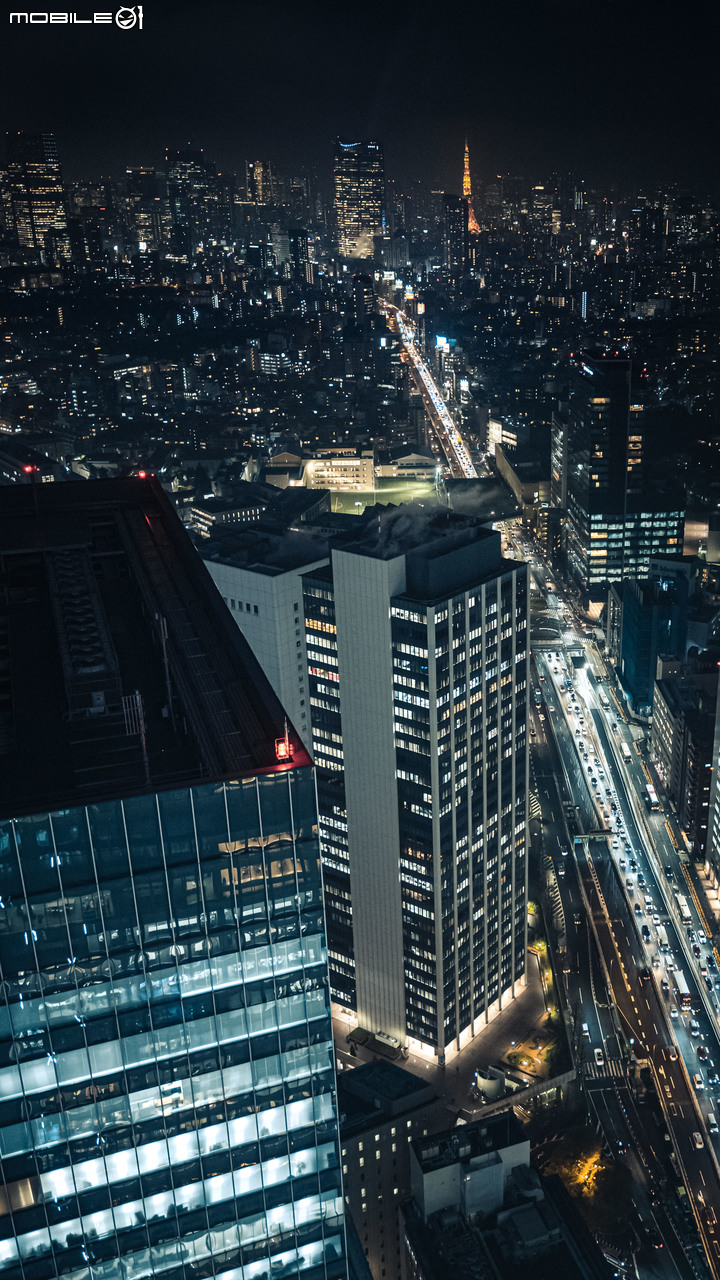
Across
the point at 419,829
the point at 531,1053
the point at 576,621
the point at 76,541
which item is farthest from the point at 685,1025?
the point at 576,621

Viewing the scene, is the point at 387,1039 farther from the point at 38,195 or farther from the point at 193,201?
the point at 193,201

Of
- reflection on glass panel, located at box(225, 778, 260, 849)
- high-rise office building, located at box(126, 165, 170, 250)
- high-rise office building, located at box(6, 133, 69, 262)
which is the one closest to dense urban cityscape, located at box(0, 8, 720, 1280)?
reflection on glass panel, located at box(225, 778, 260, 849)

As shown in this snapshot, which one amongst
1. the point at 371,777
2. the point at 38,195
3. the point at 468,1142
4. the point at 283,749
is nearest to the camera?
the point at 283,749

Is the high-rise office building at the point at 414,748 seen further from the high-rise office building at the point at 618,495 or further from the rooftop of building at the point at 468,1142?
the high-rise office building at the point at 618,495

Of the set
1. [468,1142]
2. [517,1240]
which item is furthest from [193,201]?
[517,1240]

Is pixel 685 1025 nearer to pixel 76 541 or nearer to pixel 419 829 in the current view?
pixel 419 829

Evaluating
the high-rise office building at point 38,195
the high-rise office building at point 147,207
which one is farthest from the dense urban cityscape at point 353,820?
Result: the high-rise office building at point 147,207
